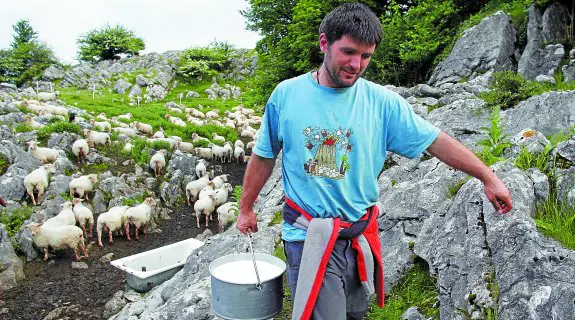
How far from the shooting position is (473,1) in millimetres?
A: 18516

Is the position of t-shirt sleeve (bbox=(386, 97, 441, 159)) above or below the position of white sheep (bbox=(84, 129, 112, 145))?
above

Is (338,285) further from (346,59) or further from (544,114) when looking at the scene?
(544,114)

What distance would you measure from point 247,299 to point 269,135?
50.3 inches

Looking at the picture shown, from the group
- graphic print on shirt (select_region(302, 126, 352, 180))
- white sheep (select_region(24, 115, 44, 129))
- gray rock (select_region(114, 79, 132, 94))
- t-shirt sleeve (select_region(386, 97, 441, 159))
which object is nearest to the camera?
graphic print on shirt (select_region(302, 126, 352, 180))

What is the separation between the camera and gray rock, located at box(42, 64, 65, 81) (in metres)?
49.4

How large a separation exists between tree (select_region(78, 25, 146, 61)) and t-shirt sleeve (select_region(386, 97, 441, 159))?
60631 mm

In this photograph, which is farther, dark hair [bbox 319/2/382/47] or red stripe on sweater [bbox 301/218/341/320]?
red stripe on sweater [bbox 301/218/341/320]

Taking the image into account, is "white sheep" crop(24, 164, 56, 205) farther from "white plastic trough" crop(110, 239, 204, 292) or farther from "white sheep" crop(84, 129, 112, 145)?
"white plastic trough" crop(110, 239, 204, 292)

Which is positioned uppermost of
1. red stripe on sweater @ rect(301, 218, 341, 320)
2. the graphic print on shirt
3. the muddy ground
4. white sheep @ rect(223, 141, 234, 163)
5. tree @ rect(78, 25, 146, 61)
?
tree @ rect(78, 25, 146, 61)

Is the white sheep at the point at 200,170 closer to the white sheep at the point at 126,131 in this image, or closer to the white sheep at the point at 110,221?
the white sheep at the point at 126,131

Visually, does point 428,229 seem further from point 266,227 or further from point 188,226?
point 188,226

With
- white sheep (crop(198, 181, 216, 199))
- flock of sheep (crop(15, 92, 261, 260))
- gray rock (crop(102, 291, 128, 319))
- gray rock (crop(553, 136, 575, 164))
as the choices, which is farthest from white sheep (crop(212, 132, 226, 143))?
gray rock (crop(553, 136, 575, 164))

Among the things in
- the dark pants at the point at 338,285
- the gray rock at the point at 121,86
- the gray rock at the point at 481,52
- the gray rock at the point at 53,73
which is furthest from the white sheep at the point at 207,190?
the gray rock at the point at 53,73

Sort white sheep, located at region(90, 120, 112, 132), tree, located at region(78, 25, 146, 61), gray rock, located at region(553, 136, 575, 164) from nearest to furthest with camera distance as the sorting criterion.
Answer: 1. gray rock, located at region(553, 136, 575, 164)
2. white sheep, located at region(90, 120, 112, 132)
3. tree, located at region(78, 25, 146, 61)
